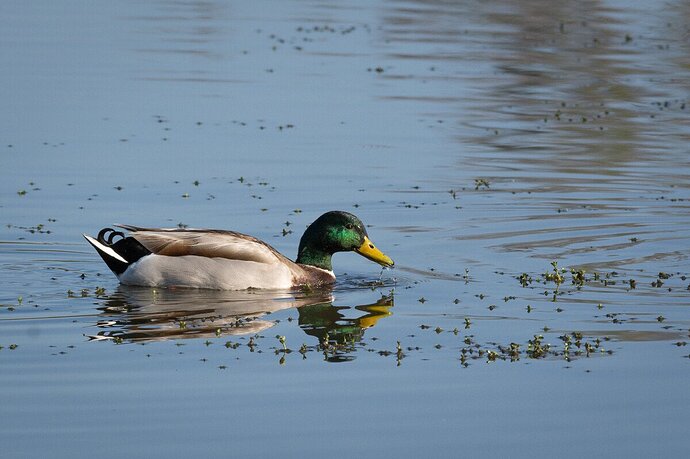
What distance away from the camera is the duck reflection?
11.1 meters

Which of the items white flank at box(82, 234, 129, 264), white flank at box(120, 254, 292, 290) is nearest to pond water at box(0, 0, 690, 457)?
white flank at box(120, 254, 292, 290)

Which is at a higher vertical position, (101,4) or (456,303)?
(101,4)

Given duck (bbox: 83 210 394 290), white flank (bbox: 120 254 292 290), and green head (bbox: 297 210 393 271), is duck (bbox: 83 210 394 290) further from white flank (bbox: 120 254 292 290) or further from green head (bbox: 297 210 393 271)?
green head (bbox: 297 210 393 271)

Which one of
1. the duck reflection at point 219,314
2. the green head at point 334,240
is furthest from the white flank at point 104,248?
the green head at point 334,240

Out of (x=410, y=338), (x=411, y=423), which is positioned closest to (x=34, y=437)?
(x=411, y=423)

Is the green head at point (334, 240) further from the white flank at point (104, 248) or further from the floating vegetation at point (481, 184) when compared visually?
the floating vegetation at point (481, 184)

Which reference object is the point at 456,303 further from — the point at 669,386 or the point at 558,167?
the point at 558,167

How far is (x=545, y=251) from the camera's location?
47.5 ft

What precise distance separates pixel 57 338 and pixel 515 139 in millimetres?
10739

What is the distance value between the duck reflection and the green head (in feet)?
1.82

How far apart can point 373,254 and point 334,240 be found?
1.31ft

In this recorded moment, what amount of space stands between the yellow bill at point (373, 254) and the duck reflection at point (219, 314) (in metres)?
0.64

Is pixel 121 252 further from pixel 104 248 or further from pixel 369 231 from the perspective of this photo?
pixel 369 231

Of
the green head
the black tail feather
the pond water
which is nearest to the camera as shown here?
the pond water
